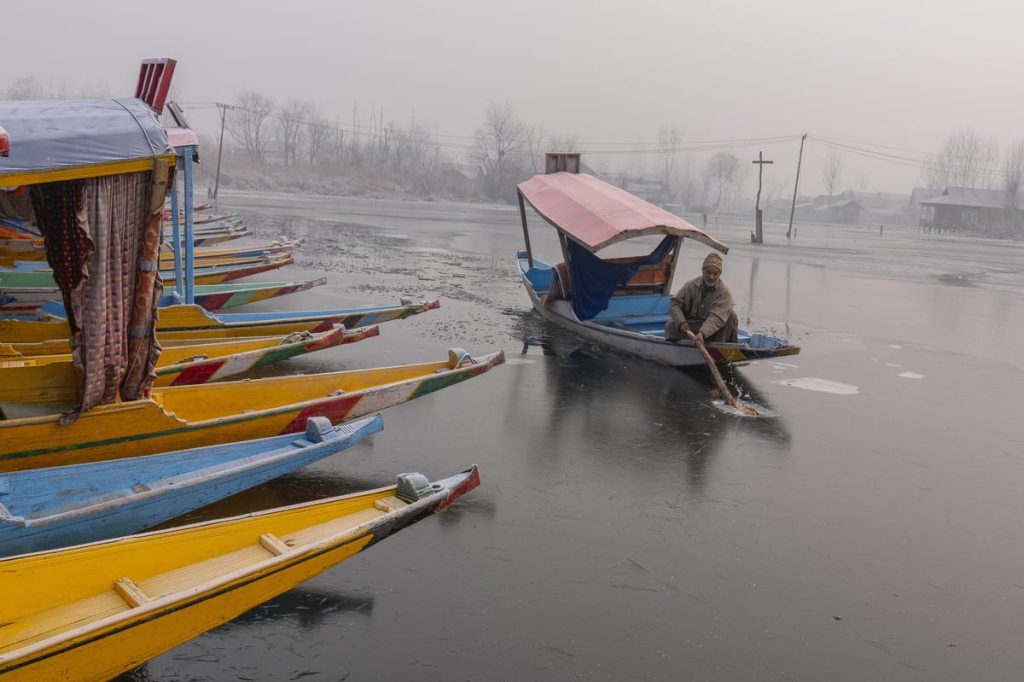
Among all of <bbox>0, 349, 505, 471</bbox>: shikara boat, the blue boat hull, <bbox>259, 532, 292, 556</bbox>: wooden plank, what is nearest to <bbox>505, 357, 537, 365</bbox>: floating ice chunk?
the blue boat hull

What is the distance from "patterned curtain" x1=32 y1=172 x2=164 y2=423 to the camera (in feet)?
16.3

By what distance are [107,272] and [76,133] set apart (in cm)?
88

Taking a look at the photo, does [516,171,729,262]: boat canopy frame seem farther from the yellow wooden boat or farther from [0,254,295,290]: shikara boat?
[0,254,295,290]: shikara boat

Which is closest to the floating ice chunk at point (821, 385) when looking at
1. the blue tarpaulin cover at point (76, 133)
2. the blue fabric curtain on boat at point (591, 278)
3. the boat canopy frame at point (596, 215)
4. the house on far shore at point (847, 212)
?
the boat canopy frame at point (596, 215)

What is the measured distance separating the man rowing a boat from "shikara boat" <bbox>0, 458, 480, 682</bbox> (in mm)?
5826

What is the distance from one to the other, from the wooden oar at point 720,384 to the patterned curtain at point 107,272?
596cm

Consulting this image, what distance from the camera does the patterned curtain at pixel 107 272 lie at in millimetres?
4961

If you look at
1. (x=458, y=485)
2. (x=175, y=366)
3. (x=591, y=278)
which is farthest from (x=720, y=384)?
(x=175, y=366)

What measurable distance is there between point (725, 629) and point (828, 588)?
960 millimetres

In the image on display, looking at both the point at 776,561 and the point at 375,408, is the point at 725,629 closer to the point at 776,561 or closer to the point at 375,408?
the point at 776,561

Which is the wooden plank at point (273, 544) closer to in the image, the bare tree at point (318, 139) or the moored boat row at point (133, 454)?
the moored boat row at point (133, 454)

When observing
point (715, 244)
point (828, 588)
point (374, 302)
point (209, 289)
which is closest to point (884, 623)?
point (828, 588)

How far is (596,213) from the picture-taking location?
1145 cm

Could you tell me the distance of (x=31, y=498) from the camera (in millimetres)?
4781
